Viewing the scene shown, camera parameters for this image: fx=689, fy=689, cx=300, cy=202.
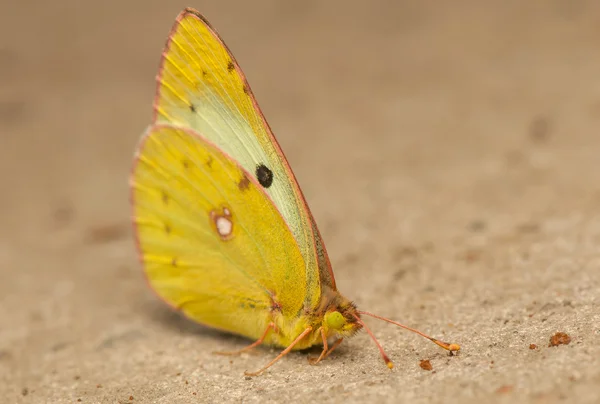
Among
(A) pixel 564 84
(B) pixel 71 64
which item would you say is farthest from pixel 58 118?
(A) pixel 564 84

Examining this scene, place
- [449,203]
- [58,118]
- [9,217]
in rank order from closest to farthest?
[449,203]
[9,217]
[58,118]

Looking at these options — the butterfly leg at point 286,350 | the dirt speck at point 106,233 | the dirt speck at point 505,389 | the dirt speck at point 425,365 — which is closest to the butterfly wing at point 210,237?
the butterfly leg at point 286,350

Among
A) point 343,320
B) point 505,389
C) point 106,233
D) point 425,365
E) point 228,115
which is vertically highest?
point 106,233

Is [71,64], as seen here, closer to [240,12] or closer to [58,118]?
[58,118]

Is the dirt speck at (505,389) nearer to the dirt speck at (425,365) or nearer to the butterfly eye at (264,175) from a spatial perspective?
the dirt speck at (425,365)

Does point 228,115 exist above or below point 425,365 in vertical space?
above

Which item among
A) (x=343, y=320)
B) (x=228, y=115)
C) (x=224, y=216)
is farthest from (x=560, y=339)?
(x=228, y=115)

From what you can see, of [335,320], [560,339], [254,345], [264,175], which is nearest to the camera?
[560,339]

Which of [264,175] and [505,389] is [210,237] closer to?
[264,175]
